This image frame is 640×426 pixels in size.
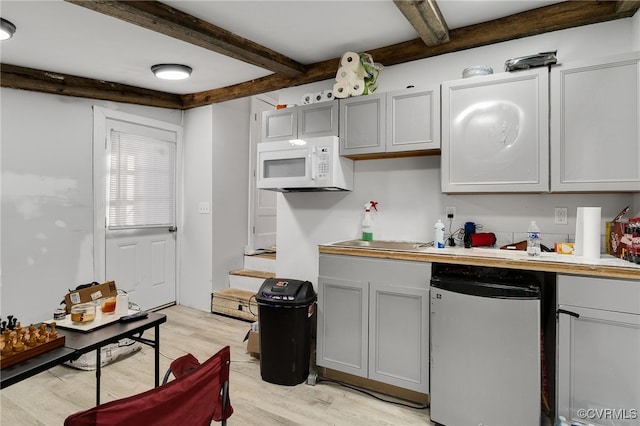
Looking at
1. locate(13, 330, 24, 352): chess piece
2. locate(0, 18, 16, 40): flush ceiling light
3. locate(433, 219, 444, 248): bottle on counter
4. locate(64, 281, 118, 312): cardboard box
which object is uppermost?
locate(0, 18, 16, 40): flush ceiling light

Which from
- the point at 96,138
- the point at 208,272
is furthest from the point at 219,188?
the point at 96,138

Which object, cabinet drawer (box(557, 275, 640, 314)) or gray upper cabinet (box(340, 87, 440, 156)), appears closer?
cabinet drawer (box(557, 275, 640, 314))

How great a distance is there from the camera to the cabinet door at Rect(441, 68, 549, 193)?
7.16ft

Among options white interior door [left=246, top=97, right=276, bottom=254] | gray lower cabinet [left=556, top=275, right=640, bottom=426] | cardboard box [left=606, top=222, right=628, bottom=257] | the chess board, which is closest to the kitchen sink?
gray lower cabinet [left=556, top=275, right=640, bottom=426]

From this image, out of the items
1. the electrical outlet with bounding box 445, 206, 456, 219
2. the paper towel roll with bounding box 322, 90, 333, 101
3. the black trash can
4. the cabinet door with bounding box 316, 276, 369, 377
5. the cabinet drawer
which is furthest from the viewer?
the paper towel roll with bounding box 322, 90, 333, 101

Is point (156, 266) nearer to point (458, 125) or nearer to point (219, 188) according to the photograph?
point (219, 188)

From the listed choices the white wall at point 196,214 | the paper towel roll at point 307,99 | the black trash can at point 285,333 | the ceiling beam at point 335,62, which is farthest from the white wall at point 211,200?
the black trash can at point 285,333

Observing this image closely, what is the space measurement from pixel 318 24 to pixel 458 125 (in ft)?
4.07

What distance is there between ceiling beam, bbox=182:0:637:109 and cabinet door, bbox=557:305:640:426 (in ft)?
6.02

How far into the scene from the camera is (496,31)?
249cm

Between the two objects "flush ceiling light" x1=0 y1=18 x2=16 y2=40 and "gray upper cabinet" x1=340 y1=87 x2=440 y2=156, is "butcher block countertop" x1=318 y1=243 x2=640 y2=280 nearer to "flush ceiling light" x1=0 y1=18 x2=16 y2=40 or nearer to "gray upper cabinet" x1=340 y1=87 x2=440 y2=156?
"gray upper cabinet" x1=340 y1=87 x2=440 y2=156

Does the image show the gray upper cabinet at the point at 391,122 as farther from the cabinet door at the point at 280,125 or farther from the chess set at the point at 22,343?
the chess set at the point at 22,343

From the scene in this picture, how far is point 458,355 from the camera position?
6.80 feet

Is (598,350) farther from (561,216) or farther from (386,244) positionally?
(386,244)
